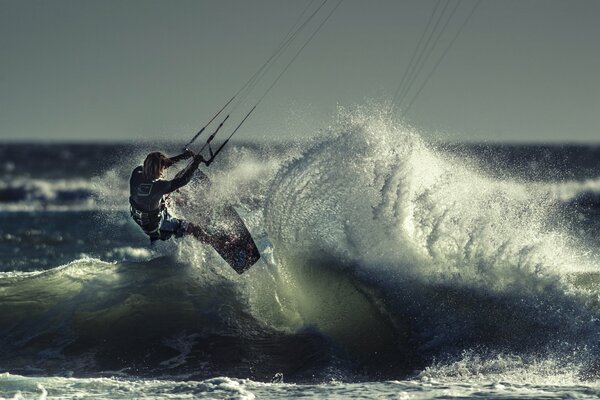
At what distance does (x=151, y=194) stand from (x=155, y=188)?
0.11m

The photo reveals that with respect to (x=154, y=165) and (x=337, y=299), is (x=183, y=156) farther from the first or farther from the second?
(x=337, y=299)

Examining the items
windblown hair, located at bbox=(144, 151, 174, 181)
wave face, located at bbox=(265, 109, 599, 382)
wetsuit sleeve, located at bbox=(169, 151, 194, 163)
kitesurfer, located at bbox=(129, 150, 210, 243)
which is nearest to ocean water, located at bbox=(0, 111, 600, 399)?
wave face, located at bbox=(265, 109, 599, 382)

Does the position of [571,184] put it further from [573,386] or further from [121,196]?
[573,386]

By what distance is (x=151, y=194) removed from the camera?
11891 millimetres

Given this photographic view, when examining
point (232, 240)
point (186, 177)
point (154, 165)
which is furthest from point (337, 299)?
point (154, 165)

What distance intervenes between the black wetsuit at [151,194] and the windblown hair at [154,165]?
0.22 feet

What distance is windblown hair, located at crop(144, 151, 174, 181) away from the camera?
1180 cm

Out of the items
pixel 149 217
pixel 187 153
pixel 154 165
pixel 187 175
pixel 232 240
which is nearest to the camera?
pixel 187 175

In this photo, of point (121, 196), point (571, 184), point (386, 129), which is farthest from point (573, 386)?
point (571, 184)

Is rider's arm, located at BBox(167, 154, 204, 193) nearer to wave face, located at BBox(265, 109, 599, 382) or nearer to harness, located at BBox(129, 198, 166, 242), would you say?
harness, located at BBox(129, 198, 166, 242)

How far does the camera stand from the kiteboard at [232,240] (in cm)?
1279

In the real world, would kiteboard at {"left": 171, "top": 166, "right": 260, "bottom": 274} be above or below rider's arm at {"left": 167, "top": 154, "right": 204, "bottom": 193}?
below

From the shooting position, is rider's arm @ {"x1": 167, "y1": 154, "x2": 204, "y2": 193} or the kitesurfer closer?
rider's arm @ {"x1": 167, "y1": 154, "x2": 204, "y2": 193}

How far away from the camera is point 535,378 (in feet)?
30.6
